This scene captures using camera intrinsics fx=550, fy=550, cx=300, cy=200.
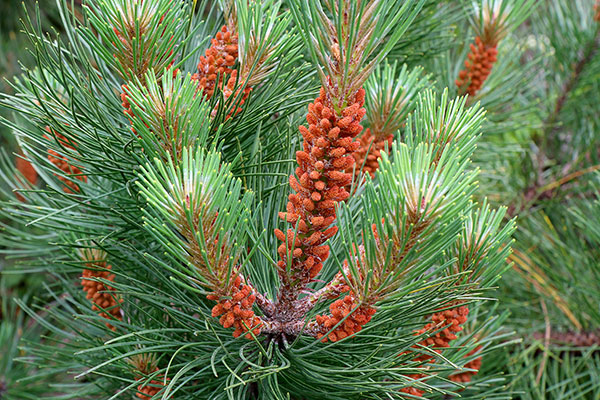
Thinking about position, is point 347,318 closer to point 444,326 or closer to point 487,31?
point 444,326

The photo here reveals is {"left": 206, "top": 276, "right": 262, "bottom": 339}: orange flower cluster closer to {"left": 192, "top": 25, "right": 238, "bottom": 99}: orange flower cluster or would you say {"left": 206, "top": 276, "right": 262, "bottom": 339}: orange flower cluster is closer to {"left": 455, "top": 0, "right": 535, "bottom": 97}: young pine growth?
{"left": 192, "top": 25, "right": 238, "bottom": 99}: orange flower cluster

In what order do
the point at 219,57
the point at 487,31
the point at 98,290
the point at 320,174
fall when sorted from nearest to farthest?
1. the point at 320,174
2. the point at 219,57
3. the point at 98,290
4. the point at 487,31

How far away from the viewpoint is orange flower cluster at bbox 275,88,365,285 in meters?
0.47

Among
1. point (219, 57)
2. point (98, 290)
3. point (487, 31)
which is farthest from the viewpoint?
point (487, 31)

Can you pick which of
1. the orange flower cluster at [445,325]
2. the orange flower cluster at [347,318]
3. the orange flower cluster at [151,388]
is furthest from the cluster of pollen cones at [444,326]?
the orange flower cluster at [151,388]

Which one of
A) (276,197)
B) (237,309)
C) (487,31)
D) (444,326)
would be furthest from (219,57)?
(487,31)

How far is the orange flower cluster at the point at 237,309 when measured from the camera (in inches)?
20.1

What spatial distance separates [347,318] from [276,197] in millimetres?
188

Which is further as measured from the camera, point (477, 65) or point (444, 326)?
point (477, 65)

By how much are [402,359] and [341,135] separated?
0.83ft

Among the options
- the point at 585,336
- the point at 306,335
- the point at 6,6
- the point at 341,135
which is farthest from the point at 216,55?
the point at 6,6

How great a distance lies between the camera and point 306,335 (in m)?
0.60

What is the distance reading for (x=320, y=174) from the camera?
1.57 feet

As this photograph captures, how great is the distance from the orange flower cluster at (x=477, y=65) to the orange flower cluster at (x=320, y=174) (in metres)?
0.53
